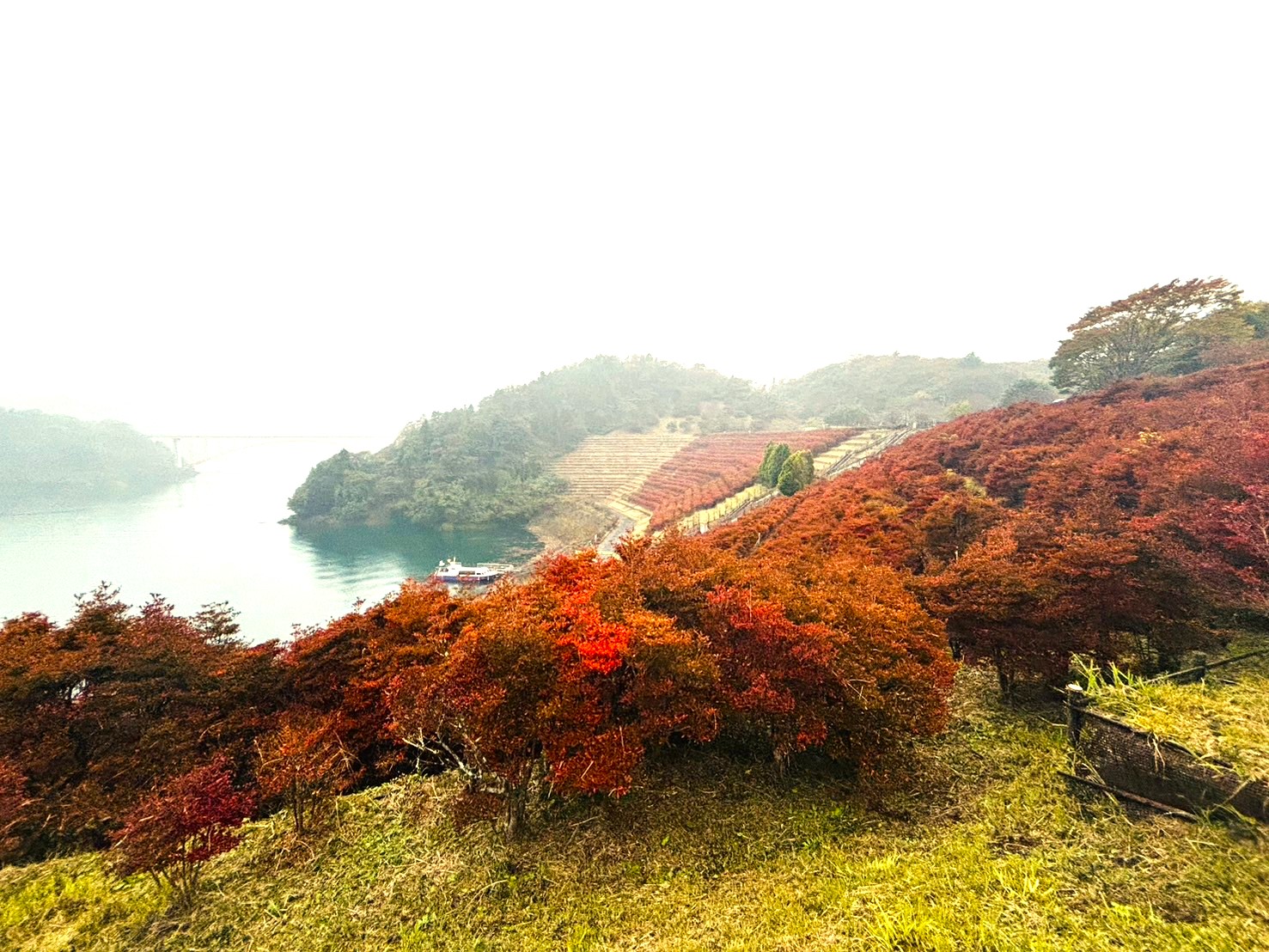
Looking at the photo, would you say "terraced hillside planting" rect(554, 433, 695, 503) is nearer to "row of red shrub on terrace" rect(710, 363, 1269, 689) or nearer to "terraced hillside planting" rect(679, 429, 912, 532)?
"terraced hillside planting" rect(679, 429, 912, 532)

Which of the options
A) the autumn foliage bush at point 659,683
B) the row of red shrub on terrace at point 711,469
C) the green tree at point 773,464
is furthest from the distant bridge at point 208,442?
the autumn foliage bush at point 659,683

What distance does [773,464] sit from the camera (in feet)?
103

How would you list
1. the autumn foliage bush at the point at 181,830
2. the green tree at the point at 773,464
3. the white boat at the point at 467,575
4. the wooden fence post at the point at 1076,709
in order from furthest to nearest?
the white boat at the point at 467,575 < the green tree at the point at 773,464 < the wooden fence post at the point at 1076,709 < the autumn foliage bush at the point at 181,830

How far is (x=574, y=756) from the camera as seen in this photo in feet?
18.1

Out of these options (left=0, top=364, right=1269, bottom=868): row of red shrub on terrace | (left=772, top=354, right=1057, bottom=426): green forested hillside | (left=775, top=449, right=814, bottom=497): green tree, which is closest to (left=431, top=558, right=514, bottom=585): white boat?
(left=775, top=449, right=814, bottom=497): green tree

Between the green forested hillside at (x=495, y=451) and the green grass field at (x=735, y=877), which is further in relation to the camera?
the green forested hillside at (x=495, y=451)

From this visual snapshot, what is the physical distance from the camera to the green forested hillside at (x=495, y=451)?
5578cm

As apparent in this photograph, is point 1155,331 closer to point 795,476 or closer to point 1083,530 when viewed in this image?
point 795,476

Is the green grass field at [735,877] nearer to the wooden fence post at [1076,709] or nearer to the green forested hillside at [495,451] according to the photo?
the wooden fence post at [1076,709]

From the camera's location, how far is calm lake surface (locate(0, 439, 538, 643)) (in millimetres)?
31328

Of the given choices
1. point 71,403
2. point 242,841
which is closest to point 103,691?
point 242,841

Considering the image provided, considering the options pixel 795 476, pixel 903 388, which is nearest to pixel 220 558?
pixel 795 476

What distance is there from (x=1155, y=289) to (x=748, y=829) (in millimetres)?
34575

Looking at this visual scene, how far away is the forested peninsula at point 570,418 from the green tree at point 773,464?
21.2 m
